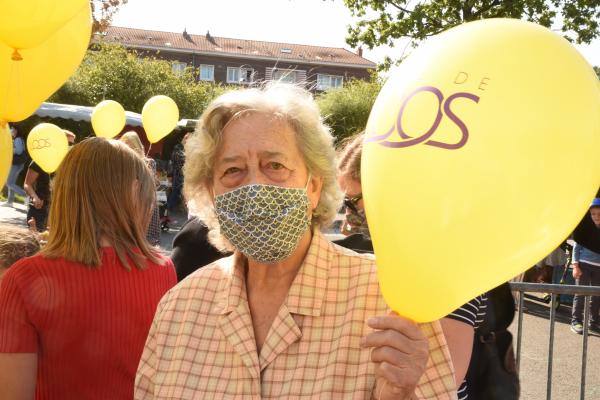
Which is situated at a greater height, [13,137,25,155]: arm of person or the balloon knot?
the balloon knot

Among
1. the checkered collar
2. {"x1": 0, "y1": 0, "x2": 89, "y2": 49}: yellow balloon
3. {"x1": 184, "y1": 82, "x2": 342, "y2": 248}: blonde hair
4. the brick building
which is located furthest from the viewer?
the brick building

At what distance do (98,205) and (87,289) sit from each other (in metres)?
0.35

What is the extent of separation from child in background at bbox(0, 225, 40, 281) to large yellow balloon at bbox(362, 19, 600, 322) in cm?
200

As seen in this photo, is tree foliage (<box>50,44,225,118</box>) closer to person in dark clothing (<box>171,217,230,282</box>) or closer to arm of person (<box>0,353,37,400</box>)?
person in dark clothing (<box>171,217,230,282</box>)

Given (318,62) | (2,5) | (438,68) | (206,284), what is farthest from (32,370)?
(318,62)

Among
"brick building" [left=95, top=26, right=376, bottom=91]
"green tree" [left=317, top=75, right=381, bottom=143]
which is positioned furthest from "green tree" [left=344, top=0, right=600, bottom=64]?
"brick building" [left=95, top=26, right=376, bottom=91]

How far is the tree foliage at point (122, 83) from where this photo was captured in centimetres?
2589

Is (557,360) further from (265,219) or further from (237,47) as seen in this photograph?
(237,47)

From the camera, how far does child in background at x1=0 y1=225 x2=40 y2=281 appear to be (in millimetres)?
2791

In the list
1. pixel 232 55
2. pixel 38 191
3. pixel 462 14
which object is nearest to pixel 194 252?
pixel 38 191

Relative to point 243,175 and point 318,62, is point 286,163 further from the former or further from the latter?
point 318,62

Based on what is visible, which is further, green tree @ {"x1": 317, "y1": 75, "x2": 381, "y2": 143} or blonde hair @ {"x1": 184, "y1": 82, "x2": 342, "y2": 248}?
green tree @ {"x1": 317, "y1": 75, "x2": 381, "y2": 143}

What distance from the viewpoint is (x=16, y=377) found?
2.10 m

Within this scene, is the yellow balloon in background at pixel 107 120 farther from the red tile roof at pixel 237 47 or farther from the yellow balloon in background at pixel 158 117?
the red tile roof at pixel 237 47
